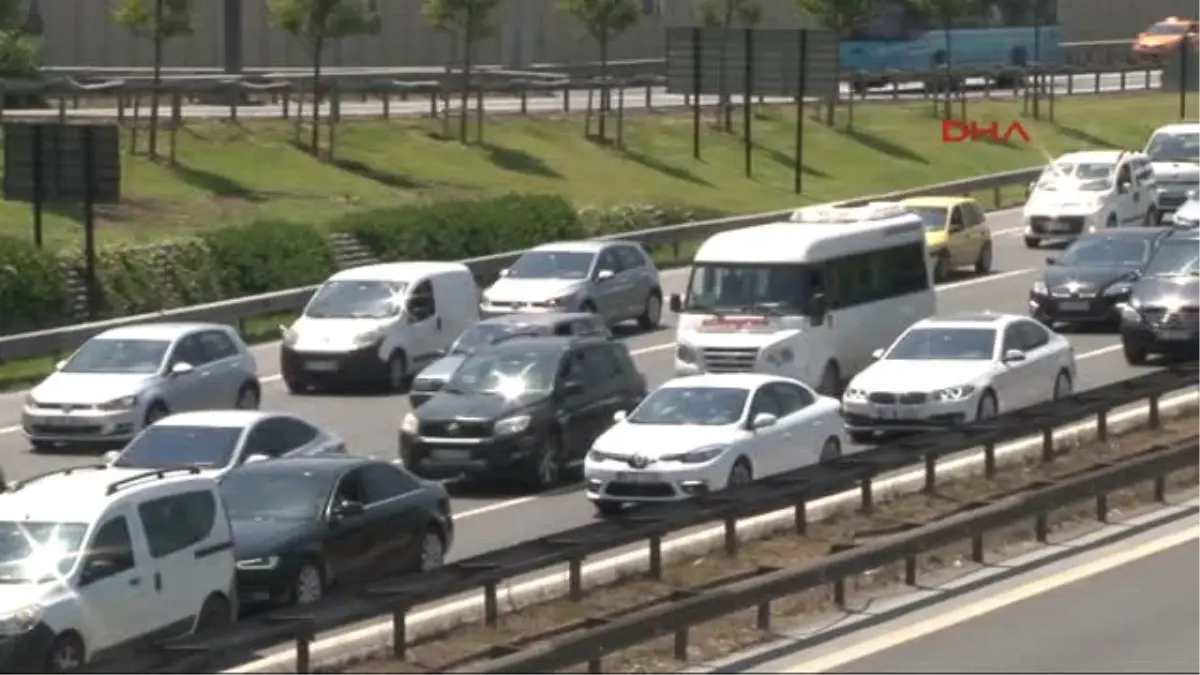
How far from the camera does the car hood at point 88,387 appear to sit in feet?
106

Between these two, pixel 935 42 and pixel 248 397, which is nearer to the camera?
pixel 248 397

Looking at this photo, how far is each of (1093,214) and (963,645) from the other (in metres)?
34.9

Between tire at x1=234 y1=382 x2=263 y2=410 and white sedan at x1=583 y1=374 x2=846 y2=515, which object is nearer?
white sedan at x1=583 y1=374 x2=846 y2=515

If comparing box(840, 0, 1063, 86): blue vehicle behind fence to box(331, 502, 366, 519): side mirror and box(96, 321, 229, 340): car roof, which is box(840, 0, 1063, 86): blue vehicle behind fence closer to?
box(96, 321, 229, 340): car roof

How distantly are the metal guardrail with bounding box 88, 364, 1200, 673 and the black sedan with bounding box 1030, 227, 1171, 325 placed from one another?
491 inches

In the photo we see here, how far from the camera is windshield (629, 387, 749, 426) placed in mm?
27438

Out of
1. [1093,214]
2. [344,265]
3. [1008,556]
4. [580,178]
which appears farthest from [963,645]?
[580,178]

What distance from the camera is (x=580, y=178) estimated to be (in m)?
60.6

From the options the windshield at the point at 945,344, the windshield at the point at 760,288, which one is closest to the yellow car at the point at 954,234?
the windshield at the point at 760,288

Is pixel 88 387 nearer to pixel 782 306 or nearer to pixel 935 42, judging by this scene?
pixel 782 306

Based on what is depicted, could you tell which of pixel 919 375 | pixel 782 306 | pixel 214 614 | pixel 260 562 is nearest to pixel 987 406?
pixel 919 375

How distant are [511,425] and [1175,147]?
1309 inches

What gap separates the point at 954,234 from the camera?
49.4 meters

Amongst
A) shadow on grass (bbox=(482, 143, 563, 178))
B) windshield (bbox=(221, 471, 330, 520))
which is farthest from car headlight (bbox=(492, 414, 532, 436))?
shadow on grass (bbox=(482, 143, 563, 178))
